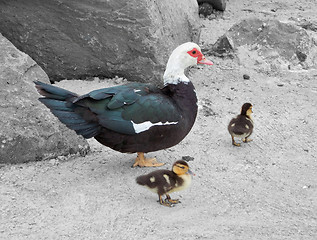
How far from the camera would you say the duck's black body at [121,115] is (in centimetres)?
430

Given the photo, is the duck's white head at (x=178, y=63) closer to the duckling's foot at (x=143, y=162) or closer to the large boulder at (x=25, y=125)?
the duckling's foot at (x=143, y=162)

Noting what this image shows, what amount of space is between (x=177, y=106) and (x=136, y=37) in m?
1.65

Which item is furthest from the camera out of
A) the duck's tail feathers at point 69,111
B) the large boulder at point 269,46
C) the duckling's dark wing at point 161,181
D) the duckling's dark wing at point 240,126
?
the large boulder at point 269,46

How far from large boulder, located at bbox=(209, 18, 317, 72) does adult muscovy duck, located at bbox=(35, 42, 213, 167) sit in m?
2.84

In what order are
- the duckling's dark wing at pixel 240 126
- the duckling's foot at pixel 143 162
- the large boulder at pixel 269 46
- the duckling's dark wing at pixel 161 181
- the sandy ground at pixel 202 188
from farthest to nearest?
1. the large boulder at pixel 269 46
2. the duckling's dark wing at pixel 240 126
3. the duckling's foot at pixel 143 162
4. the duckling's dark wing at pixel 161 181
5. the sandy ground at pixel 202 188

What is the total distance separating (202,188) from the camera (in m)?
4.39

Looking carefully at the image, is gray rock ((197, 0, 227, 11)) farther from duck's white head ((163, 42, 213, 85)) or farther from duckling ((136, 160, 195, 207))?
duckling ((136, 160, 195, 207))

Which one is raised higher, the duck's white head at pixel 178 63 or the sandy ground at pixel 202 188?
the duck's white head at pixel 178 63

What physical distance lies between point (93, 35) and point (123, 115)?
194 centimetres

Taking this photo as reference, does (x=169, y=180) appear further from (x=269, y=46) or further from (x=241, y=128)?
(x=269, y=46)

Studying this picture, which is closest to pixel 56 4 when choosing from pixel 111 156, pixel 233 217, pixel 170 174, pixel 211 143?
pixel 111 156

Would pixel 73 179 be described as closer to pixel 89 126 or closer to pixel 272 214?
pixel 89 126

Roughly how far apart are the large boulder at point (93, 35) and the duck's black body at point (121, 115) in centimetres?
158

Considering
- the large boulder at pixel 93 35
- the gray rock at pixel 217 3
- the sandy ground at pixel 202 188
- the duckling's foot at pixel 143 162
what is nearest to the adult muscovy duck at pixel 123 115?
the duckling's foot at pixel 143 162
